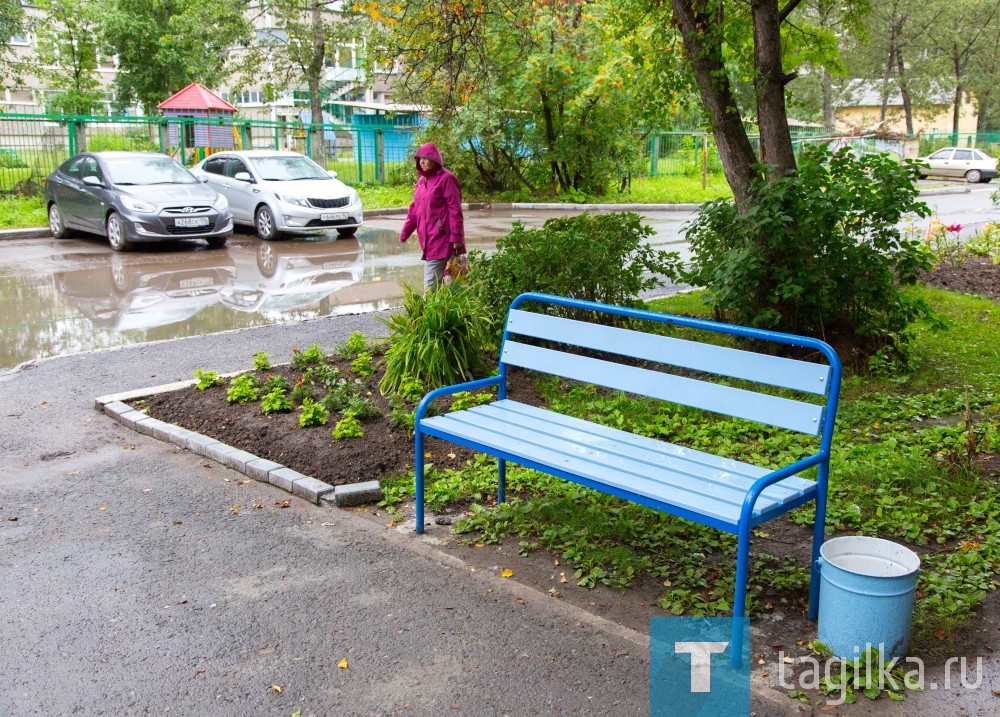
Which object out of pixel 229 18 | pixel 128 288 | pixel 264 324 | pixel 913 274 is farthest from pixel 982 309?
pixel 229 18

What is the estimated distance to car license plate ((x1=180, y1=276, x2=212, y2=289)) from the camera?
13.2m

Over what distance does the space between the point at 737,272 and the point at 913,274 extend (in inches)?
53.5

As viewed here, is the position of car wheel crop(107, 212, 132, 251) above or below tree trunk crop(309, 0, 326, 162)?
below

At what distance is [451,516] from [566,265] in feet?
9.88

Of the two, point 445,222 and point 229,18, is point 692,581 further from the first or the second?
point 229,18

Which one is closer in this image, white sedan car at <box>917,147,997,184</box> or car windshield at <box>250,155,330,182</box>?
car windshield at <box>250,155,330,182</box>

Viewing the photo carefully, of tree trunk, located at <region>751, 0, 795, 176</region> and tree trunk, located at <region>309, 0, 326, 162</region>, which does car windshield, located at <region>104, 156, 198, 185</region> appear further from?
tree trunk, located at <region>751, 0, 795, 176</region>

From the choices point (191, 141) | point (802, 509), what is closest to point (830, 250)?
point (802, 509)

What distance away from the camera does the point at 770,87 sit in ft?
25.5

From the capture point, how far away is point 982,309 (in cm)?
991

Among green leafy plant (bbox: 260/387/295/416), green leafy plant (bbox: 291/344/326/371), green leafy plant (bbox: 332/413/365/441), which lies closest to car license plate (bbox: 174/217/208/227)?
green leafy plant (bbox: 291/344/326/371)

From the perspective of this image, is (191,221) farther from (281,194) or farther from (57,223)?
(57,223)

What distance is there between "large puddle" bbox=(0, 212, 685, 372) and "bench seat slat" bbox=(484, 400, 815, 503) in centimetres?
477

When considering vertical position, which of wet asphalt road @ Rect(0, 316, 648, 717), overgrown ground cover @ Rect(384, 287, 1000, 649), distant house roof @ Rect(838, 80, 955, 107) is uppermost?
distant house roof @ Rect(838, 80, 955, 107)
